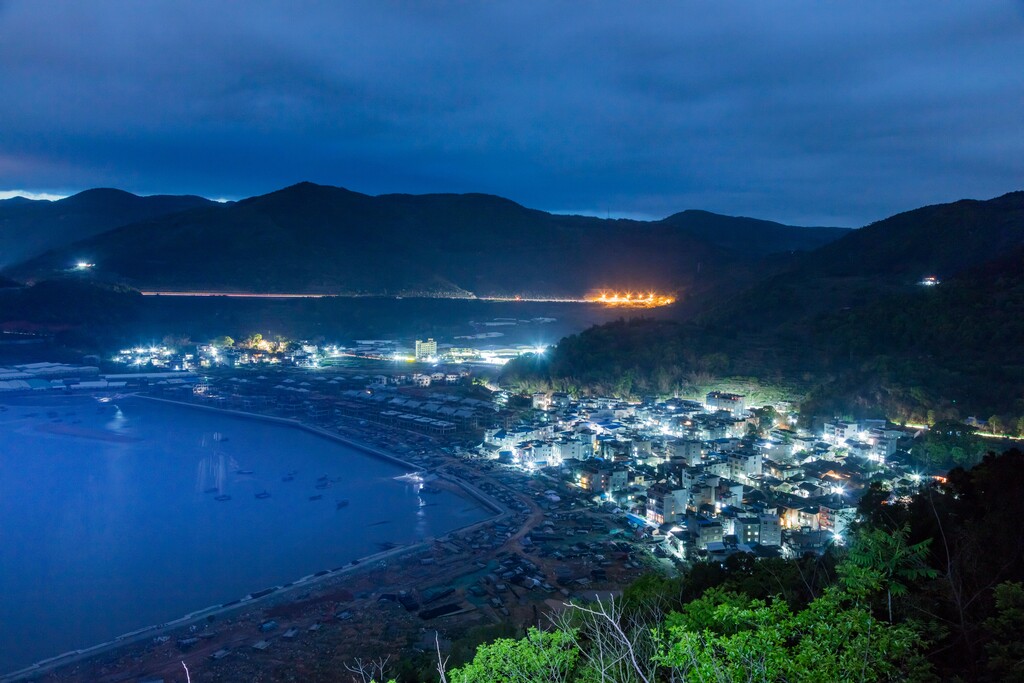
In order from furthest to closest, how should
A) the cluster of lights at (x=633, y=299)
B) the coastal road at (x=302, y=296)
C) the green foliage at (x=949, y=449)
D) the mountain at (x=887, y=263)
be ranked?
the coastal road at (x=302, y=296)
the cluster of lights at (x=633, y=299)
the mountain at (x=887, y=263)
the green foliage at (x=949, y=449)

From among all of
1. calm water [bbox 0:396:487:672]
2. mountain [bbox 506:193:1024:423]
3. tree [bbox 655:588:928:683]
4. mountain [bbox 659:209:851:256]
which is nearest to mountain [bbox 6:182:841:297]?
mountain [bbox 659:209:851:256]

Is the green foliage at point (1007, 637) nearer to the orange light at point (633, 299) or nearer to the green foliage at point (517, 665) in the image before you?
the green foliage at point (517, 665)

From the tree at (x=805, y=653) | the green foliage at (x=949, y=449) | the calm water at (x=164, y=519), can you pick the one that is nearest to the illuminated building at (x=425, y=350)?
the calm water at (x=164, y=519)

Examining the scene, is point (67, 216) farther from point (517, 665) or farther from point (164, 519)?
point (517, 665)

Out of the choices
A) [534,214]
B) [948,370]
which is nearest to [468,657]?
[948,370]

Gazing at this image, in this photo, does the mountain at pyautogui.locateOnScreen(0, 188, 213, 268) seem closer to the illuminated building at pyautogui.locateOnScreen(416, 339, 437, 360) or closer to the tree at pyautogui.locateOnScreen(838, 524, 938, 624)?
the illuminated building at pyautogui.locateOnScreen(416, 339, 437, 360)

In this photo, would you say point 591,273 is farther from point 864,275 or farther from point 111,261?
point 111,261
